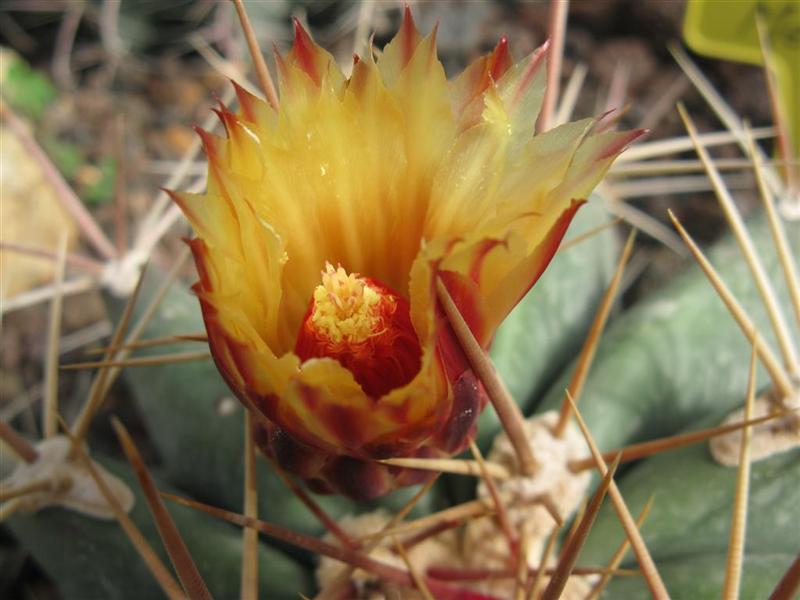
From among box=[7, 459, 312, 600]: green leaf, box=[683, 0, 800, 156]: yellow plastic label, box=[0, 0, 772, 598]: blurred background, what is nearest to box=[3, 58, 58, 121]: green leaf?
box=[0, 0, 772, 598]: blurred background

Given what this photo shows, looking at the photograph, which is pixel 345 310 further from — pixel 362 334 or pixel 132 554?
pixel 132 554

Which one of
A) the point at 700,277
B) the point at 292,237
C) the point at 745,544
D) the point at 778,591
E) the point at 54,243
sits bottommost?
the point at 778,591

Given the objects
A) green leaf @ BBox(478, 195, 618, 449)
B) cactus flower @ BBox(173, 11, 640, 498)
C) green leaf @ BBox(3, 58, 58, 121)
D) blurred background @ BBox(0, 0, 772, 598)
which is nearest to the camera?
cactus flower @ BBox(173, 11, 640, 498)

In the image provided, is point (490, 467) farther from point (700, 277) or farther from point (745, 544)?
point (700, 277)

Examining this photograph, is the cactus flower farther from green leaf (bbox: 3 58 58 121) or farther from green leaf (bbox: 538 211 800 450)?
green leaf (bbox: 3 58 58 121)

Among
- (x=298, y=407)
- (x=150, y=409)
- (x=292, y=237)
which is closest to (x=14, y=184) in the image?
(x=150, y=409)

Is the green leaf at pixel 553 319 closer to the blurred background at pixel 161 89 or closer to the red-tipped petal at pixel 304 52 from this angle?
the red-tipped petal at pixel 304 52

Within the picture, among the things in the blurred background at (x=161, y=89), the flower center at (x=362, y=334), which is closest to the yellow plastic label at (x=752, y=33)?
the blurred background at (x=161, y=89)
